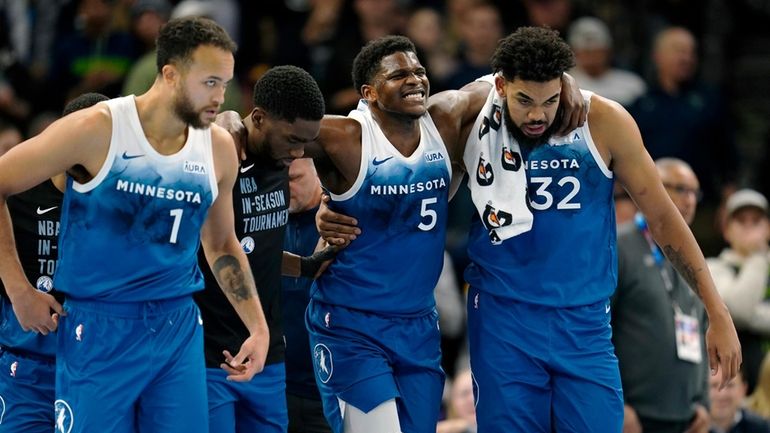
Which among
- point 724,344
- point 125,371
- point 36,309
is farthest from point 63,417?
point 724,344

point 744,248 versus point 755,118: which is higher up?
point 755,118

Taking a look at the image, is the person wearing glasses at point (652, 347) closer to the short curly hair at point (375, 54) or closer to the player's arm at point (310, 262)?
the player's arm at point (310, 262)

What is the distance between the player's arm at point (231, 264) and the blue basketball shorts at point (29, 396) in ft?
3.42

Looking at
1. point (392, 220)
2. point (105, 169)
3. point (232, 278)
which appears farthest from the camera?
point (392, 220)

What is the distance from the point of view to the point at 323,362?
7402mm

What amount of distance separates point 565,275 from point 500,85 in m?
1.05

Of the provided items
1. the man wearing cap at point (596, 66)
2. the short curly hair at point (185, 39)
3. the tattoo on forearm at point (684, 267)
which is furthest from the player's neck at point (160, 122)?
the man wearing cap at point (596, 66)

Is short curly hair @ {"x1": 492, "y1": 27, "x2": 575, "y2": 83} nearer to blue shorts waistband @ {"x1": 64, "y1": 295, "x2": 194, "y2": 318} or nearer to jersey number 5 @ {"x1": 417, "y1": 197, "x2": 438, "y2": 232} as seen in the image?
jersey number 5 @ {"x1": 417, "y1": 197, "x2": 438, "y2": 232}

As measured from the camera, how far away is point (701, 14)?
45.4ft

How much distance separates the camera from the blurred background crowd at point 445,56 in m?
12.4

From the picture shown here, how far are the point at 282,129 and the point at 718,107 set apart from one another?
6.87 metres

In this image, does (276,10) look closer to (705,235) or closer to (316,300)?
(705,235)

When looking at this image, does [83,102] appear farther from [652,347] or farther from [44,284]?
[652,347]

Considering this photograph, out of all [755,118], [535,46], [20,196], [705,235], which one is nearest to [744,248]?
[705,235]
